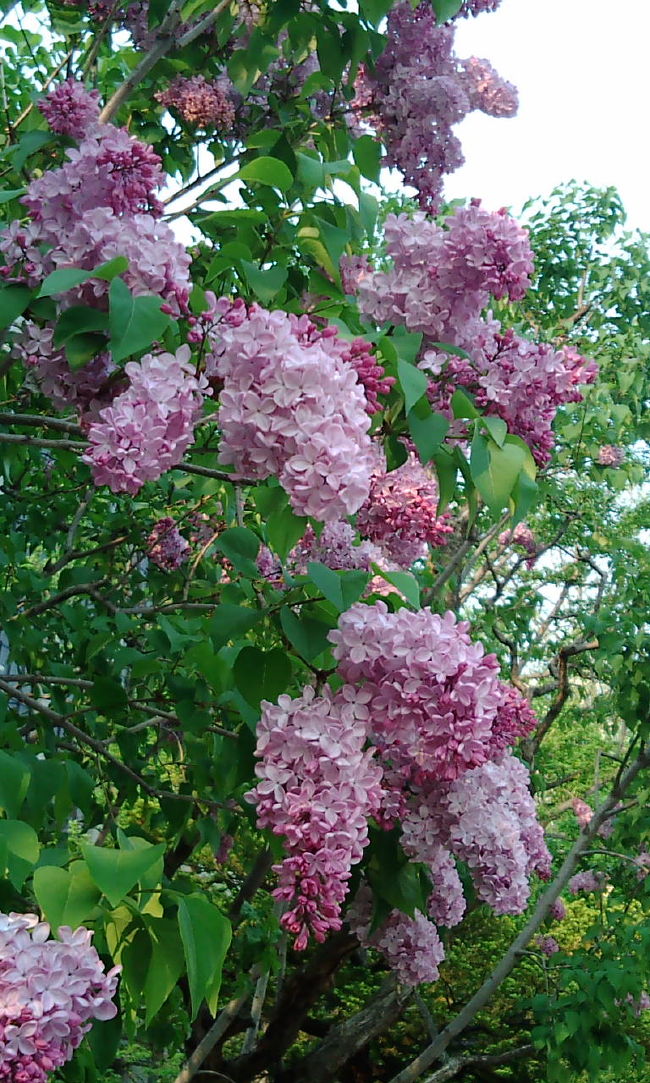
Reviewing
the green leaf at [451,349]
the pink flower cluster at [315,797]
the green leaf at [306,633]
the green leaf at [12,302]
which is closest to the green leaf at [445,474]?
the green leaf at [451,349]

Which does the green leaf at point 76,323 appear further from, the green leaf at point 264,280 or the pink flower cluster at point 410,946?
the pink flower cluster at point 410,946

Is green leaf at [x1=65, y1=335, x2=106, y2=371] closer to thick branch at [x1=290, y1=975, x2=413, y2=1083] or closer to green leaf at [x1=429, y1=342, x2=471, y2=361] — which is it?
green leaf at [x1=429, y1=342, x2=471, y2=361]

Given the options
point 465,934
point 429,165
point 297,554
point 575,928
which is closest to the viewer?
point 429,165

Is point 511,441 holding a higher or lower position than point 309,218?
lower

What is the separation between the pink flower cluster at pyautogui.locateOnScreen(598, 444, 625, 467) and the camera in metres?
6.13

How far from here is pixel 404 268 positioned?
5.95 feet

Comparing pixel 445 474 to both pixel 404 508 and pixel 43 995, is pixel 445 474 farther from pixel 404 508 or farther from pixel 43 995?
pixel 43 995

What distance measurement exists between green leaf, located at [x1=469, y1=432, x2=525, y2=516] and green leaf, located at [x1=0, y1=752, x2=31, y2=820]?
82 centimetres

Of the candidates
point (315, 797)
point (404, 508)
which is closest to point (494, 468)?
point (315, 797)

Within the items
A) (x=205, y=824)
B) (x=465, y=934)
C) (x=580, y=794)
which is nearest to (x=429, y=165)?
(x=205, y=824)

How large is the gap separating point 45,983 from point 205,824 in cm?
145

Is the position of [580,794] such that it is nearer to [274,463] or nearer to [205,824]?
[205,824]

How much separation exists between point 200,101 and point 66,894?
2227 mm

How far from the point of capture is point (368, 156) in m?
2.32
